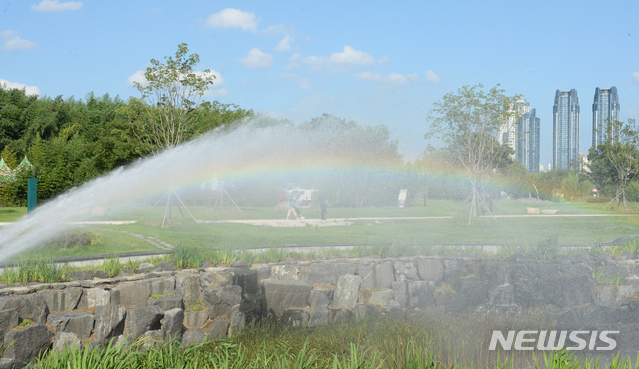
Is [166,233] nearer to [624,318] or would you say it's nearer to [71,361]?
[71,361]

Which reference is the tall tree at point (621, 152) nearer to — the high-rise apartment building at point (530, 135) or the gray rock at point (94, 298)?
the high-rise apartment building at point (530, 135)

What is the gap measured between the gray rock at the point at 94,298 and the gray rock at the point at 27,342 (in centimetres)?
95

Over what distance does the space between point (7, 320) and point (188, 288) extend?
8.48 feet

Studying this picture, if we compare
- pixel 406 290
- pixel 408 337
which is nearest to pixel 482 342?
pixel 408 337

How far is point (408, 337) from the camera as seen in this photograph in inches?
251

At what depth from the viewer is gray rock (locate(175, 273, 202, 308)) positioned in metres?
7.60

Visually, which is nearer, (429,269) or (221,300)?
(221,300)

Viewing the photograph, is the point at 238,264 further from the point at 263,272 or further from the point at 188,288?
the point at 188,288

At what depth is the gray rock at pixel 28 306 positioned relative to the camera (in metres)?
5.90

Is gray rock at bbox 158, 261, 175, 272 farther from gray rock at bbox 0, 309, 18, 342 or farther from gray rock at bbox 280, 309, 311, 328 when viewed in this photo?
gray rock at bbox 0, 309, 18, 342

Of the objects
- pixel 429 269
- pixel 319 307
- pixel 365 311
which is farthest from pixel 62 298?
pixel 429 269

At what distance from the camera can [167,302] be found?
7051 millimetres

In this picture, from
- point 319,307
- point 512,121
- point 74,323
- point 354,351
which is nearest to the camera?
point 354,351

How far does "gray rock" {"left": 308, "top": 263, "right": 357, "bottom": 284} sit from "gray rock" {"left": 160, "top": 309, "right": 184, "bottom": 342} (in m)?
2.78
